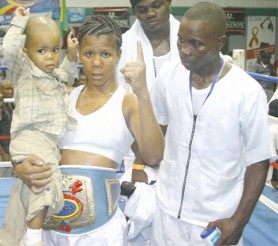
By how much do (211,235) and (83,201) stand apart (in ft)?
1.38

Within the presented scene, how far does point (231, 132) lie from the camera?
142 cm

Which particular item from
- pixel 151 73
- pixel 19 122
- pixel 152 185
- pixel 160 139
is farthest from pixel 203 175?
pixel 151 73

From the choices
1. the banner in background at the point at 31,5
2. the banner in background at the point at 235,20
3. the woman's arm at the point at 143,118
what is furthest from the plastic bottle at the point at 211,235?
the banner in background at the point at 235,20

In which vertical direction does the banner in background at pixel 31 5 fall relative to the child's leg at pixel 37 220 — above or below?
above

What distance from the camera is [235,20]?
32.1 ft

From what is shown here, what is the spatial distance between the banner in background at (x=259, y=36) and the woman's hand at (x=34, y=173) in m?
8.93

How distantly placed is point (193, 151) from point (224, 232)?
10.7 inches

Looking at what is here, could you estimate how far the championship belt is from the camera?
1469 mm

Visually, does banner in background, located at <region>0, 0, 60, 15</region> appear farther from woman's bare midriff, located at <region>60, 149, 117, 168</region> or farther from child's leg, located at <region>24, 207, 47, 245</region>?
child's leg, located at <region>24, 207, 47, 245</region>

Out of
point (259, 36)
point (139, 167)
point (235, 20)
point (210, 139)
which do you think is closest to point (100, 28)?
point (210, 139)

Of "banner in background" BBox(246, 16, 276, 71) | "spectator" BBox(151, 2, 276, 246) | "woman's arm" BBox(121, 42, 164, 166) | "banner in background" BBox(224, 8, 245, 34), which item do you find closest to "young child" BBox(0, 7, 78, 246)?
"woman's arm" BBox(121, 42, 164, 166)

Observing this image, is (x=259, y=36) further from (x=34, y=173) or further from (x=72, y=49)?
(x=34, y=173)

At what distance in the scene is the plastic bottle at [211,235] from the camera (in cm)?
140

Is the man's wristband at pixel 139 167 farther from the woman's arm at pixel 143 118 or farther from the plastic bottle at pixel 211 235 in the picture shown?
the plastic bottle at pixel 211 235
